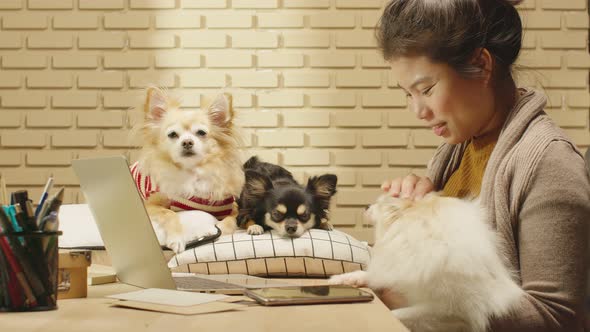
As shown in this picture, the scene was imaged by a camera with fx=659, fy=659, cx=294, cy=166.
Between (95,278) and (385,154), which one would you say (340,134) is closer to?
(385,154)

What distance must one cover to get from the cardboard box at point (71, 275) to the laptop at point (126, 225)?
0.08 meters

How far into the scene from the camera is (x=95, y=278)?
127cm

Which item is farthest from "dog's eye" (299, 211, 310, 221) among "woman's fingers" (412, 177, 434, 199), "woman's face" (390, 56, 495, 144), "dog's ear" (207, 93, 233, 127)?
"woman's face" (390, 56, 495, 144)

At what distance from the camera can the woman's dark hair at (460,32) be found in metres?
1.41

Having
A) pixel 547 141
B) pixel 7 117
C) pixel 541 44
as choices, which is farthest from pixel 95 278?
pixel 541 44

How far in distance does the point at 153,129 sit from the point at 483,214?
63.4 inches

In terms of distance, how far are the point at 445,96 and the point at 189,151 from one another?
1278mm

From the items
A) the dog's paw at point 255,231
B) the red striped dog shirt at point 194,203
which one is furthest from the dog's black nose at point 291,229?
the red striped dog shirt at point 194,203

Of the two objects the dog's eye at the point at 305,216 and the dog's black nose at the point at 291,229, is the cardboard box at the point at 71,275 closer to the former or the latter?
the dog's black nose at the point at 291,229

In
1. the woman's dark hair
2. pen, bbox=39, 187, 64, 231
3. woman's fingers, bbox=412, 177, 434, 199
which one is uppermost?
the woman's dark hair

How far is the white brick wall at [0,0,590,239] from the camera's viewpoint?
136 inches

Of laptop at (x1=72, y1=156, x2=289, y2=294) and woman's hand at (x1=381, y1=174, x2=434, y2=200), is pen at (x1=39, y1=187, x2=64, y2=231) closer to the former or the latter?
laptop at (x1=72, y1=156, x2=289, y2=294)

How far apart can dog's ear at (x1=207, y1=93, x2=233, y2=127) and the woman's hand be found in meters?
1.15

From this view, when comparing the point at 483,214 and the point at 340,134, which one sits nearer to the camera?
the point at 483,214
